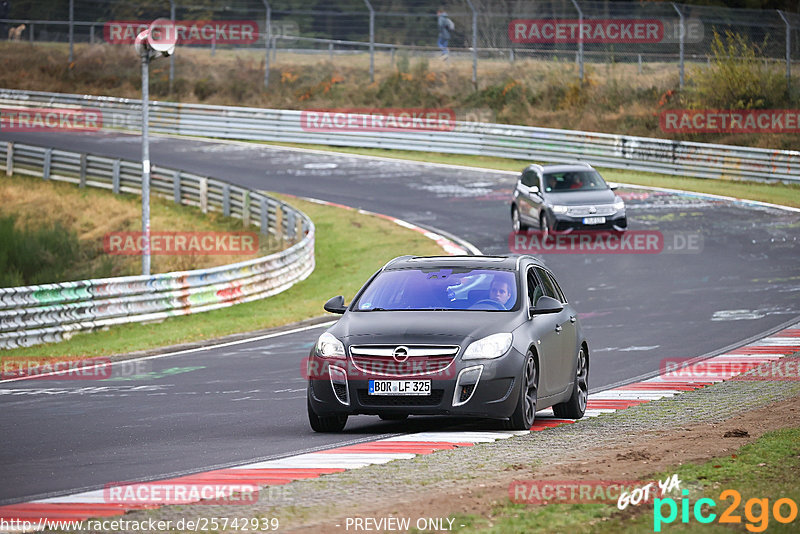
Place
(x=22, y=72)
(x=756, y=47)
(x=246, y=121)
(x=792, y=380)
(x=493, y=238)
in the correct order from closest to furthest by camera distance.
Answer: (x=792, y=380) < (x=493, y=238) < (x=756, y=47) < (x=246, y=121) < (x=22, y=72)

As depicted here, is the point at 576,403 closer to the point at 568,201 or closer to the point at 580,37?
the point at 568,201

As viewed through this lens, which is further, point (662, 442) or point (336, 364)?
point (336, 364)

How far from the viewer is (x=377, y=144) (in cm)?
4728

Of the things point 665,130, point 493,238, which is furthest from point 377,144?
point 493,238

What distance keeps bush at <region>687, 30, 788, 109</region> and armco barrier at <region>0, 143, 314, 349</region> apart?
18072 mm

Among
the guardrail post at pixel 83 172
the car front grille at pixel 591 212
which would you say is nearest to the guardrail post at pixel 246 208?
the guardrail post at pixel 83 172

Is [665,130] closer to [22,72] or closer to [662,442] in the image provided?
[22,72]

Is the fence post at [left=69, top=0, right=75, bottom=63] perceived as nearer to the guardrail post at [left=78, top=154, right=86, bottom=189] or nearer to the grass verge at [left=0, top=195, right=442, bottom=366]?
the guardrail post at [left=78, top=154, right=86, bottom=189]

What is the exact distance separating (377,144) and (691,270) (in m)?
23.5

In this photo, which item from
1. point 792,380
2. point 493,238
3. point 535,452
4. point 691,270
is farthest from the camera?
point 493,238

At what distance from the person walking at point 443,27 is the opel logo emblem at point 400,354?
118 ft

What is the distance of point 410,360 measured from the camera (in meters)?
10.2

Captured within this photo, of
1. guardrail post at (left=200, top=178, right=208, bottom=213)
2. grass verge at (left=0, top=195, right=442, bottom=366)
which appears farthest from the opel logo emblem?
guardrail post at (left=200, top=178, right=208, bottom=213)

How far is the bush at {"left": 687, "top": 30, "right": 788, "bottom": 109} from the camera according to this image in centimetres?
4319
